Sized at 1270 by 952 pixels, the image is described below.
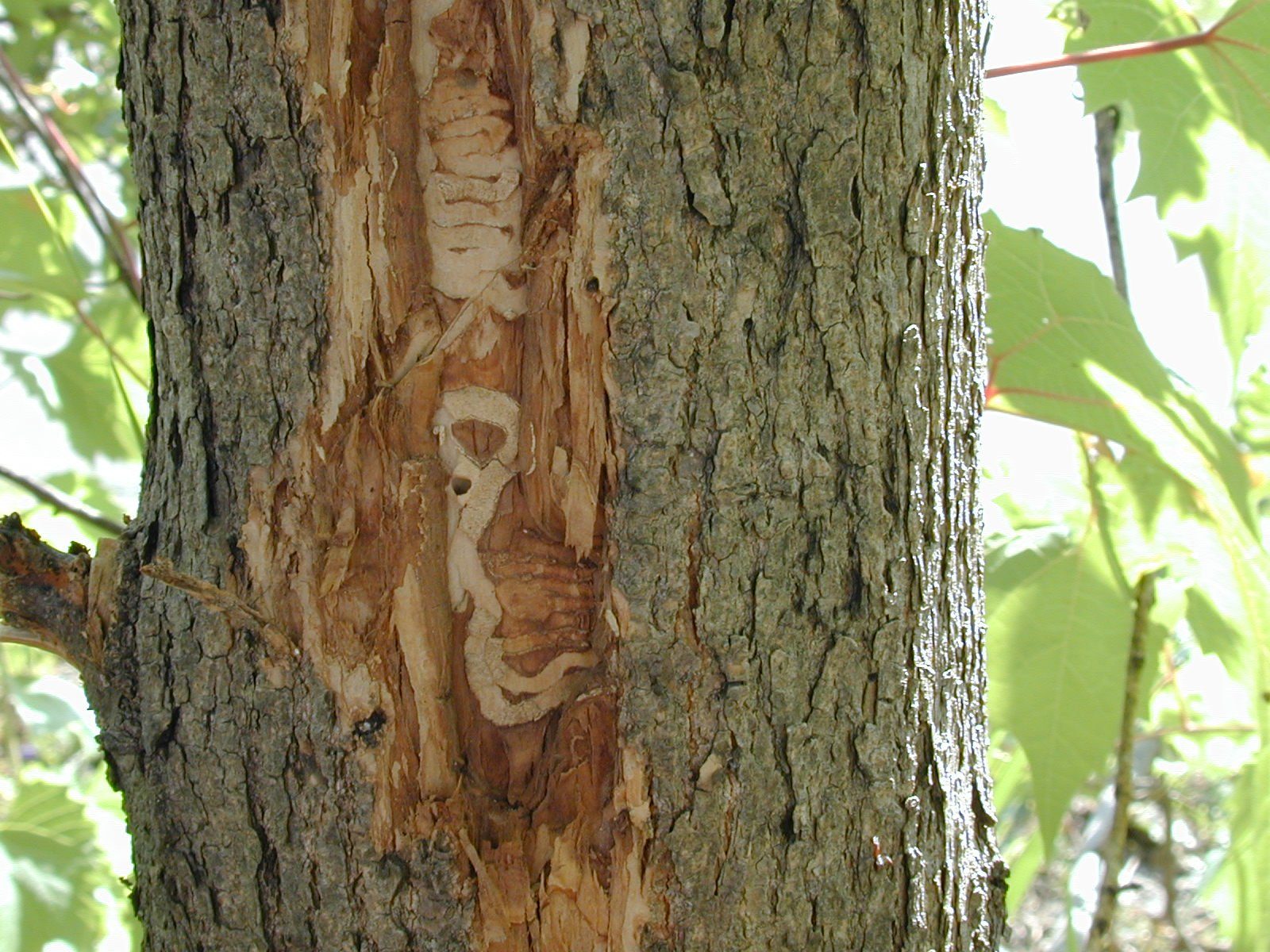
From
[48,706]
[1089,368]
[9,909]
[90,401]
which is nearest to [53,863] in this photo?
[9,909]

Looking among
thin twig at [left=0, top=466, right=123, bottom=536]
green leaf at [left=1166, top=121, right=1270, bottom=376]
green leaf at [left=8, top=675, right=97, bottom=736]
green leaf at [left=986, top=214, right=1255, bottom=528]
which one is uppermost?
green leaf at [left=1166, top=121, right=1270, bottom=376]

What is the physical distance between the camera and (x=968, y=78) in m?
0.48

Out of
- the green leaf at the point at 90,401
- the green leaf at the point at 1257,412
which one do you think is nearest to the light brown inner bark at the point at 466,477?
the green leaf at the point at 90,401

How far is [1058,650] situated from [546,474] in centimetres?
56

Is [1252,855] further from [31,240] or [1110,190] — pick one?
[31,240]

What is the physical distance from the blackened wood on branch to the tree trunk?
0.09 ft

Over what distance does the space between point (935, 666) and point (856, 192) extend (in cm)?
20

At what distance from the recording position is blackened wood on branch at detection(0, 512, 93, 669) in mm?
485

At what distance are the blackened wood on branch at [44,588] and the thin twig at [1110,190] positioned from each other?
84 centimetres

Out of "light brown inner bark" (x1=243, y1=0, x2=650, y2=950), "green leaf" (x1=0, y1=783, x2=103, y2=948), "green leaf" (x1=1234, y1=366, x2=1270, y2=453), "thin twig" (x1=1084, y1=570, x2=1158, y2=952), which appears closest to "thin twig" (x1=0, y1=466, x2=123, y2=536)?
"light brown inner bark" (x1=243, y1=0, x2=650, y2=950)

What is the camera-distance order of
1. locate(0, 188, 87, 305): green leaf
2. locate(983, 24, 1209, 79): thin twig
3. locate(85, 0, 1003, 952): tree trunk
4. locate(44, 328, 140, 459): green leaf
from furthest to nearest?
locate(44, 328, 140, 459): green leaf, locate(0, 188, 87, 305): green leaf, locate(983, 24, 1209, 79): thin twig, locate(85, 0, 1003, 952): tree trunk

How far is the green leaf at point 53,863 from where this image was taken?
43.4 inches

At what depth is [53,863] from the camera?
112cm

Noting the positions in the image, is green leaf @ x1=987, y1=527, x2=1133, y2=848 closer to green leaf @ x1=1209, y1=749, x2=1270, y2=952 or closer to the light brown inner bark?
green leaf @ x1=1209, y1=749, x2=1270, y2=952
